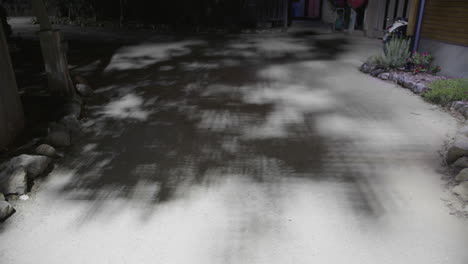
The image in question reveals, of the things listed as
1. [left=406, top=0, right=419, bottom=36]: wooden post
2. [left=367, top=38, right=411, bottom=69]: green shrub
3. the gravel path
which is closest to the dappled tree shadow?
the gravel path

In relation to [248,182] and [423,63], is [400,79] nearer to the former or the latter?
[423,63]

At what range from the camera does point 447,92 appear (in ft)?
20.4

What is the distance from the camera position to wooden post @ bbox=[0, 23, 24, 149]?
4711 mm

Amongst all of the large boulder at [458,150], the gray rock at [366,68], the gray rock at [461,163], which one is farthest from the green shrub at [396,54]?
the gray rock at [461,163]

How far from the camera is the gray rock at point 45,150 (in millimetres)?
4633

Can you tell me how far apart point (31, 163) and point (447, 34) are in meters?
8.53

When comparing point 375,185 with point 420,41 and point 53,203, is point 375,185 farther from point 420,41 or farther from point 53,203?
point 420,41

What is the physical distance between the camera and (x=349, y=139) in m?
5.09

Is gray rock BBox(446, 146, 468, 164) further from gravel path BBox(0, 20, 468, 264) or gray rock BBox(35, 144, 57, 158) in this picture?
gray rock BBox(35, 144, 57, 158)

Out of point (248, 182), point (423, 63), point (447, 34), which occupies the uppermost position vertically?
point (447, 34)

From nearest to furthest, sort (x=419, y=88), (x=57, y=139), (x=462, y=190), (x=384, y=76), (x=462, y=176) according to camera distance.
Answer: (x=462, y=190) < (x=462, y=176) < (x=57, y=139) < (x=419, y=88) < (x=384, y=76)

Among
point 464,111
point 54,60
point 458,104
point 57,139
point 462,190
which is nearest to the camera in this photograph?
point 462,190

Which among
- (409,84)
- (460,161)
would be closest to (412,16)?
(409,84)

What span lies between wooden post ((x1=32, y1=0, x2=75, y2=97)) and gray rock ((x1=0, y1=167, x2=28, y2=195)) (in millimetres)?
2767
